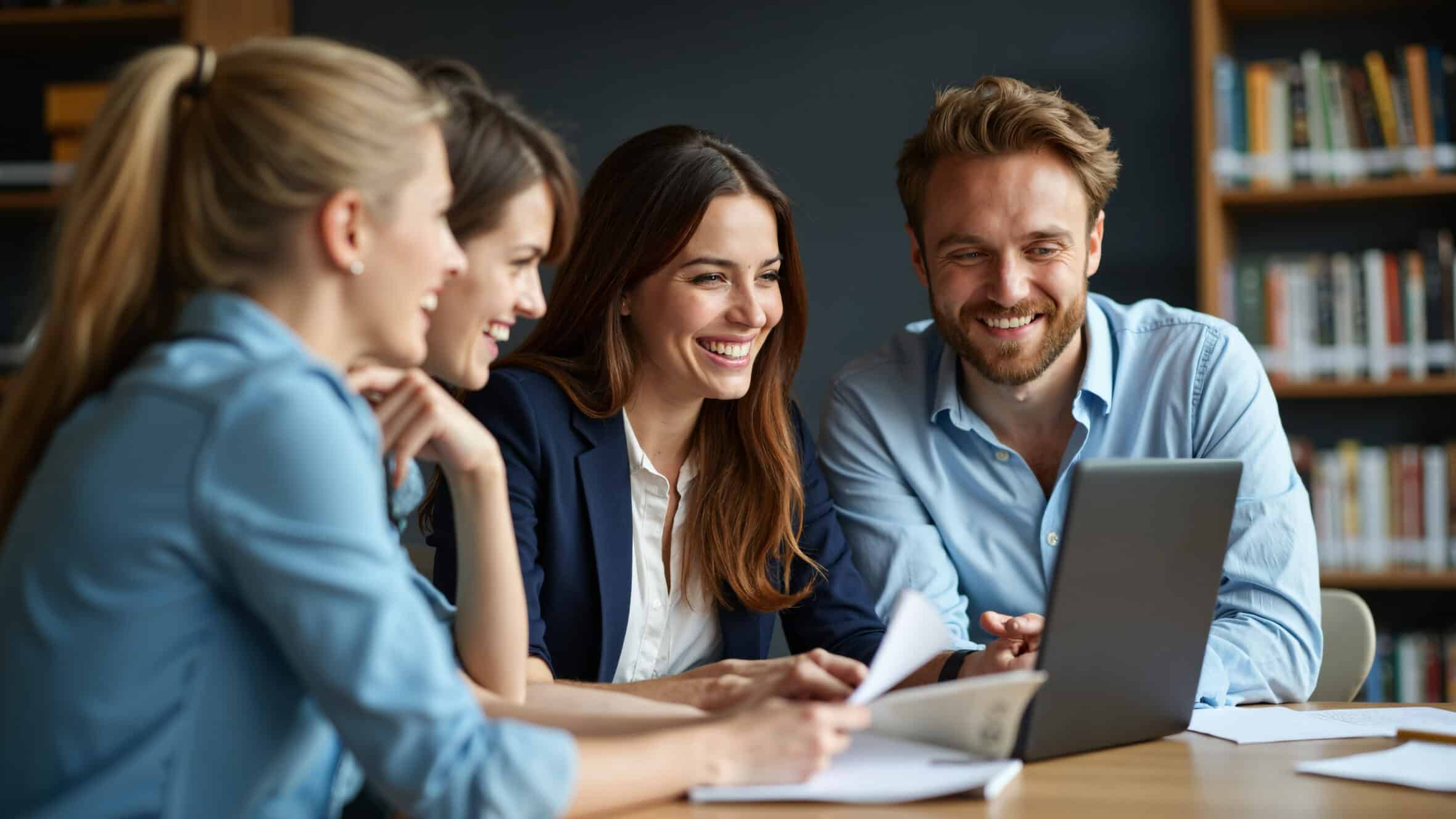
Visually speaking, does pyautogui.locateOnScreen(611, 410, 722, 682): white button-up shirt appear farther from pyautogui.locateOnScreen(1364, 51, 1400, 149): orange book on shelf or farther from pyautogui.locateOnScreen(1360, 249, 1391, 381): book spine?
pyautogui.locateOnScreen(1364, 51, 1400, 149): orange book on shelf

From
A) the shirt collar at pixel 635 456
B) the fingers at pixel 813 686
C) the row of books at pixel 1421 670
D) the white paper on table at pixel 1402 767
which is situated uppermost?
the shirt collar at pixel 635 456

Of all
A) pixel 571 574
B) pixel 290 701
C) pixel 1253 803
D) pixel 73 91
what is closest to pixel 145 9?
pixel 73 91

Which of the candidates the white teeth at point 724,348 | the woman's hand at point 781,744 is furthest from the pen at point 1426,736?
the white teeth at point 724,348

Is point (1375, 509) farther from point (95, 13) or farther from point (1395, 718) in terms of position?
point (95, 13)

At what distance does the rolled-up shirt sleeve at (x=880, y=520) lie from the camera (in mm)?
1962

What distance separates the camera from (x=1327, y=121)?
3.16m

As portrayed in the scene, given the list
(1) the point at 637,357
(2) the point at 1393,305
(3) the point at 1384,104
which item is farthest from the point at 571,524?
(3) the point at 1384,104

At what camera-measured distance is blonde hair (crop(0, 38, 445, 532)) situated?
97 cm

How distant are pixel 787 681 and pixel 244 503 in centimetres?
63

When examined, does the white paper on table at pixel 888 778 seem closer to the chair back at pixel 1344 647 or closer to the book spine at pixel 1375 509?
the chair back at pixel 1344 647

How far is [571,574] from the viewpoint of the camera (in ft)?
5.88

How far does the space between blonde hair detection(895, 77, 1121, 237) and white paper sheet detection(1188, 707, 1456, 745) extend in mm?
923

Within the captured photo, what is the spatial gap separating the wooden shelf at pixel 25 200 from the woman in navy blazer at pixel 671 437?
2310 mm

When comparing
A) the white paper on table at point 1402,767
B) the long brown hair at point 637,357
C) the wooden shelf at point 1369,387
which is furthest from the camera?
the wooden shelf at point 1369,387
